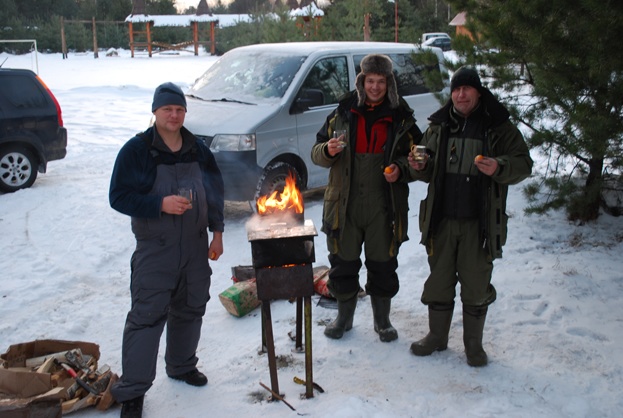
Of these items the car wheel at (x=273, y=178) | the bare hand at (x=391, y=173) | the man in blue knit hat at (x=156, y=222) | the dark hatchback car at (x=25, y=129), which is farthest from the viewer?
the dark hatchback car at (x=25, y=129)

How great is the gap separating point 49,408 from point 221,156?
3905 mm

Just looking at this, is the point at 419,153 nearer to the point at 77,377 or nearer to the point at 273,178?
the point at 77,377

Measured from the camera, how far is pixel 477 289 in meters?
3.94

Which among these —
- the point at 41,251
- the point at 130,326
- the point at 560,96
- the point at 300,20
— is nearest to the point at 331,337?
the point at 130,326

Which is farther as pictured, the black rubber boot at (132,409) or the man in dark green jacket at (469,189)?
the man in dark green jacket at (469,189)

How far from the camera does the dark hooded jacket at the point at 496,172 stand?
3.64 meters

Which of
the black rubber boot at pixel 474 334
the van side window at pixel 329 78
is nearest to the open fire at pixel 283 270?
the black rubber boot at pixel 474 334

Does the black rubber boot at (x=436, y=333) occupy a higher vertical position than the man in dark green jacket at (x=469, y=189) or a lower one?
lower

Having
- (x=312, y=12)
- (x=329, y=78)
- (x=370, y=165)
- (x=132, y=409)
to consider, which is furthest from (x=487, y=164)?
(x=312, y=12)

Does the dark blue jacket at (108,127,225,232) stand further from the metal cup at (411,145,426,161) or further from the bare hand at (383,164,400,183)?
the metal cup at (411,145,426,161)

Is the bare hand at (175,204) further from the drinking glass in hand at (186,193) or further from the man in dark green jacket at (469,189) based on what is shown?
the man in dark green jacket at (469,189)

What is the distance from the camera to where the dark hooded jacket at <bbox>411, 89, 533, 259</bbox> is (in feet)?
12.0

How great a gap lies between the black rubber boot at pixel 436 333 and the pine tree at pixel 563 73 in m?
1.72

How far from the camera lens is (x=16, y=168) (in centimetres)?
884
